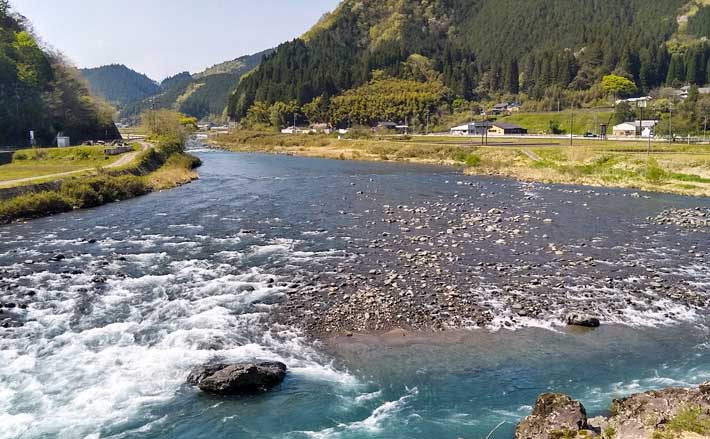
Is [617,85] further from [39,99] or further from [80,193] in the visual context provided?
[80,193]

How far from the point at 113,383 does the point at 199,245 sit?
1549cm

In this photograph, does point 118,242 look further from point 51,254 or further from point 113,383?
point 113,383

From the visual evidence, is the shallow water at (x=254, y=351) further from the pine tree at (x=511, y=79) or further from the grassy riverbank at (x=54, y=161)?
the pine tree at (x=511, y=79)

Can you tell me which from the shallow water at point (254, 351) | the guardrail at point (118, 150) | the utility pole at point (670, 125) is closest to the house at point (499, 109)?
the utility pole at point (670, 125)

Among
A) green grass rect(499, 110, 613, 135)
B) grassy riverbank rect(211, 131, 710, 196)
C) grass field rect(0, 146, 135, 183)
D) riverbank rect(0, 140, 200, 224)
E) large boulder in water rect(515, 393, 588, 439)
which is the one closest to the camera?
large boulder in water rect(515, 393, 588, 439)

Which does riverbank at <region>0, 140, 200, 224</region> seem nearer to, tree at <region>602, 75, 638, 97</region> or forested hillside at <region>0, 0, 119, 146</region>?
forested hillside at <region>0, 0, 119, 146</region>

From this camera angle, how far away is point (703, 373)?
47.1 feet

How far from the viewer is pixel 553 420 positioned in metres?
11.0

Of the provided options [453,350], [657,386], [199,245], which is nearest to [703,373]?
[657,386]

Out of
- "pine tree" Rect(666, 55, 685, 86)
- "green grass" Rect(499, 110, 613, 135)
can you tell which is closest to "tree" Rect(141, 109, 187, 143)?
"green grass" Rect(499, 110, 613, 135)

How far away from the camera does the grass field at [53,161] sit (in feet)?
167

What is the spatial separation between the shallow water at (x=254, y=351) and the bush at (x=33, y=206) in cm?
506

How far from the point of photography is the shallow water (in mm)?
12523

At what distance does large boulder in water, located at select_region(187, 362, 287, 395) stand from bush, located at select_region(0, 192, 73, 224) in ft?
94.1
